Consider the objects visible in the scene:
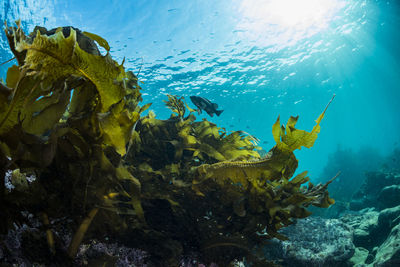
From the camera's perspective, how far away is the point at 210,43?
16438 millimetres

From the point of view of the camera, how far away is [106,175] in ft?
3.86


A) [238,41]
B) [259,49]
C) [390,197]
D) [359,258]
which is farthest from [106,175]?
[259,49]

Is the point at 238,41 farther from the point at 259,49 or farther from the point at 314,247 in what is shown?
the point at 314,247

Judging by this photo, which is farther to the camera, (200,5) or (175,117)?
(200,5)

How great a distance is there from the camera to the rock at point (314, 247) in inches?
162

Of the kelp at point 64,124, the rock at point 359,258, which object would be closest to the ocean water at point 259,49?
the rock at point 359,258

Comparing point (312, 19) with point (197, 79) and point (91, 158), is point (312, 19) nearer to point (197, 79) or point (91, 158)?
point (197, 79)

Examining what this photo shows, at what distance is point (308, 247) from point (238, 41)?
15967mm

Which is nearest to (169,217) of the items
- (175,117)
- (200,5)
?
(175,117)

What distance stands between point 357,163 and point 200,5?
869 inches

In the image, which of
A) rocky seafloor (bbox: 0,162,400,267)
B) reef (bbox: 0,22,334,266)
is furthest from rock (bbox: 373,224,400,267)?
reef (bbox: 0,22,334,266)

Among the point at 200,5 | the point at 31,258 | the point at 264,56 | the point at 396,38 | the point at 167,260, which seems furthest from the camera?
the point at 396,38

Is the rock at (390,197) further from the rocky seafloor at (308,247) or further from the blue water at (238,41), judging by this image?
the blue water at (238,41)

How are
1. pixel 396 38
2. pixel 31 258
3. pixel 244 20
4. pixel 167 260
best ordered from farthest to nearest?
pixel 396 38 → pixel 244 20 → pixel 167 260 → pixel 31 258
